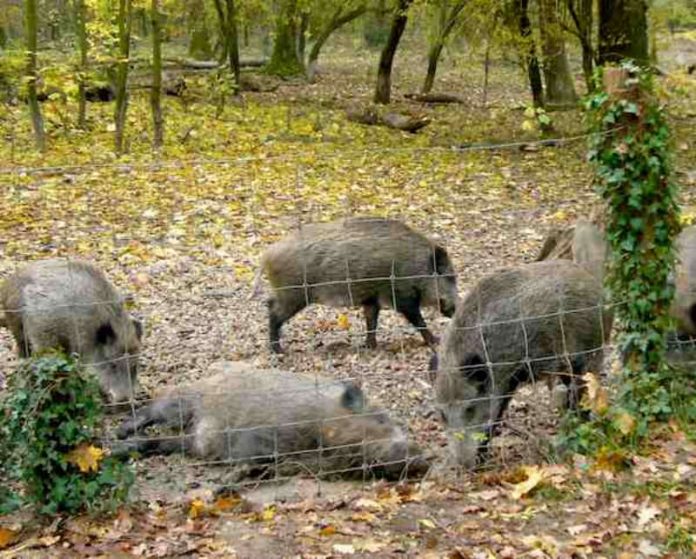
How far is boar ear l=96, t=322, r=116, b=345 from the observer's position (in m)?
5.98

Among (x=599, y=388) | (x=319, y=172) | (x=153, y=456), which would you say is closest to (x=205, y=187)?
(x=319, y=172)

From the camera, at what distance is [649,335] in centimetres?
476

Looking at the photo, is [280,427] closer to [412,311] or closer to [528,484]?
[528,484]

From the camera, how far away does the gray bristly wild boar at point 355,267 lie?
284 inches

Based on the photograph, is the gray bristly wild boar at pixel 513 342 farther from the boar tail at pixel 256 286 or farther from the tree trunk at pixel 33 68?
the tree trunk at pixel 33 68

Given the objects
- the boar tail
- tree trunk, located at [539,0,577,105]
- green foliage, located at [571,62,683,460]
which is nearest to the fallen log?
tree trunk, located at [539,0,577,105]

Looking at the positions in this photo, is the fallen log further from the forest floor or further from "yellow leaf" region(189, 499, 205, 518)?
"yellow leaf" region(189, 499, 205, 518)

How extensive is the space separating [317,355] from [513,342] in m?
2.10

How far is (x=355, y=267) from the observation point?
23.8 feet

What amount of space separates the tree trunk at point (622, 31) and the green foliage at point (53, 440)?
11389 millimetres

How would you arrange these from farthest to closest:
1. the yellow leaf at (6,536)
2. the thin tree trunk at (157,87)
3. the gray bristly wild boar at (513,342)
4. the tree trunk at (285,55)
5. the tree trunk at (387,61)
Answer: the tree trunk at (285,55)
the tree trunk at (387,61)
the thin tree trunk at (157,87)
the gray bristly wild boar at (513,342)
the yellow leaf at (6,536)

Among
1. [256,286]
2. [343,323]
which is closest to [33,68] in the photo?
[256,286]

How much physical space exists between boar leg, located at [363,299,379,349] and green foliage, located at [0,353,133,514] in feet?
10.9

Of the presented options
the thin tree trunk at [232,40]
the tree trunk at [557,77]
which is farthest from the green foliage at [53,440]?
the thin tree trunk at [232,40]
